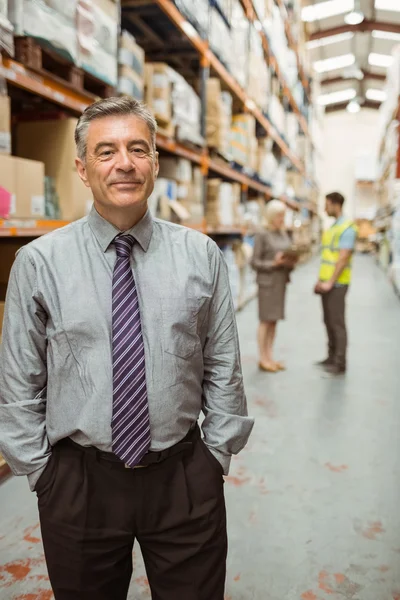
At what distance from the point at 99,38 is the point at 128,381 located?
2519mm

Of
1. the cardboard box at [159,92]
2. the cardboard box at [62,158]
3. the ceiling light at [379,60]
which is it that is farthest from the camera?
the ceiling light at [379,60]

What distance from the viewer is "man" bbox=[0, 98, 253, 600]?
1251mm

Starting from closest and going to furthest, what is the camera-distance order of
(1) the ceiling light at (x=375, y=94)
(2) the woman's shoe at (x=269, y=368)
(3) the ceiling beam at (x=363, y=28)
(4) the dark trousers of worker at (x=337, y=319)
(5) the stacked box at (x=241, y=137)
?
(4) the dark trousers of worker at (x=337, y=319) → (2) the woman's shoe at (x=269, y=368) → (5) the stacked box at (x=241, y=137) → (3) the ceiling beam at (x=363, y=28) → (1) the ceiling light at (x=375, y=94)

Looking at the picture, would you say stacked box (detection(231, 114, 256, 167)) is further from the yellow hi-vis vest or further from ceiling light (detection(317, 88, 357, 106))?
ceiling light (detection(317, 88, 357, 106))

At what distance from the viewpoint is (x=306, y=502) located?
2.59 metres

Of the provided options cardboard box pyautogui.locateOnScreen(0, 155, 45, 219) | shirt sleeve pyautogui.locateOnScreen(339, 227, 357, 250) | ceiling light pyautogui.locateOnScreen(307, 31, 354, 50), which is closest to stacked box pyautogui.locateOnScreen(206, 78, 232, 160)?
shirt sleeve pyautogui.locateOnScreen(339, 227, 357, 250)

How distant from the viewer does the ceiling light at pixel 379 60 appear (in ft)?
68.4

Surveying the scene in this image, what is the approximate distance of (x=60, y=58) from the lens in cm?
280

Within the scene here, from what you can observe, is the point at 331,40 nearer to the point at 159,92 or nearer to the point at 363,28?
the point at 363,28

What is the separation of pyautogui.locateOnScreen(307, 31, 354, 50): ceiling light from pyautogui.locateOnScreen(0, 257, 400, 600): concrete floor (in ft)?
56.5

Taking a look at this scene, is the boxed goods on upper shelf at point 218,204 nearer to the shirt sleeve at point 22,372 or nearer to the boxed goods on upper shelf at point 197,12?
the boxed goods on upper shelf at point 197,12

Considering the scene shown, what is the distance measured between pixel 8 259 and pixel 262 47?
21.1ft

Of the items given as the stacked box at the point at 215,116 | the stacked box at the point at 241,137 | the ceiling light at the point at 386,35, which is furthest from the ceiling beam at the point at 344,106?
the stacked box at the point at 215,116

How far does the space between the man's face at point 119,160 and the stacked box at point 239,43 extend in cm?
541
